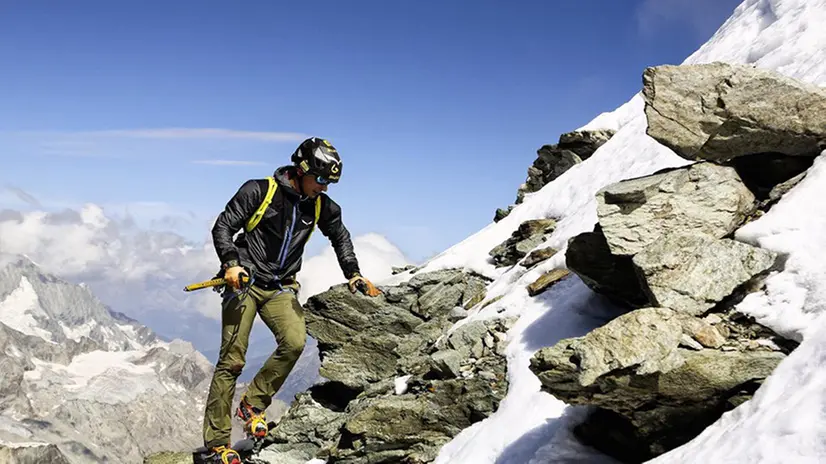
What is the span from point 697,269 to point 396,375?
9.35 meters

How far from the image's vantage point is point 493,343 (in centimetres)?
1331

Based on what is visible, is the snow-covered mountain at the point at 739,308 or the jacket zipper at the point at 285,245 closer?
the snow-covered mountain at the point at 739,308

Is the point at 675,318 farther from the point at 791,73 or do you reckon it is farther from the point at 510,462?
the point at 791,73

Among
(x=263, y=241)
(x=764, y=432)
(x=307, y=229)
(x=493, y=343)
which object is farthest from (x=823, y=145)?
(x=263, y=241)

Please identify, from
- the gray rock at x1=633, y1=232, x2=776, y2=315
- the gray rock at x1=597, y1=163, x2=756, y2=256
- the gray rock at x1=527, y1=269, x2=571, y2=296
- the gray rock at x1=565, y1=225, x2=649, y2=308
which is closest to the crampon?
the gray rock at x1=527, y1=269, x2=571, y2=296

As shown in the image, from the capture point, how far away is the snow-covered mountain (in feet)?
19.7

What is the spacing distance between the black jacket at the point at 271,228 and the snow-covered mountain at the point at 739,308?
469cm

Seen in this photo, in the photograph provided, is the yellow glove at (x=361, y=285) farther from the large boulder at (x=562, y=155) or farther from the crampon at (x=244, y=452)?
the large boulder at (x=562, y=155)

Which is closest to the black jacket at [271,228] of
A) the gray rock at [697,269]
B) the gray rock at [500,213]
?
the gray rock at [697,269]

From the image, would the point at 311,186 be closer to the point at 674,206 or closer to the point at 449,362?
the point at 449,362

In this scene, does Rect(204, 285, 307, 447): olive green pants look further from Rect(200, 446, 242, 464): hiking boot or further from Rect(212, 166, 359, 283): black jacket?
Rect(212, 166, 359, 283): black jacket

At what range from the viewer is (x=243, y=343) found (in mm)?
10953

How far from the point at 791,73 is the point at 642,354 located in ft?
41.0

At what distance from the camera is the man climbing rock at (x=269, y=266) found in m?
10.7
